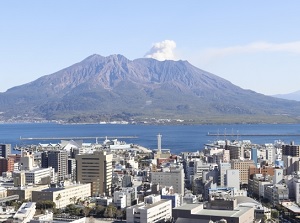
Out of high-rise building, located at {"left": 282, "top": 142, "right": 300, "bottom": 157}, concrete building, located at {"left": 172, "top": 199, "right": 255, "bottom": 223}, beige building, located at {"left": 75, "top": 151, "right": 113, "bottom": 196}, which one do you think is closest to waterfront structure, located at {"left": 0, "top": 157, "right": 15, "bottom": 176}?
beige building, located at {"left": 75, "top": 151, "right": 113, "bottom": 196}

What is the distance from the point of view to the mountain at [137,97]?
73.4 m

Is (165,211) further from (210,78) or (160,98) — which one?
(210,78)

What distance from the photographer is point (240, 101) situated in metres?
85.3

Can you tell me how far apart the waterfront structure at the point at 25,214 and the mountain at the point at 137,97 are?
5141cm

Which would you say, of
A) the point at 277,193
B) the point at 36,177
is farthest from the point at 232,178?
the point at 36,177

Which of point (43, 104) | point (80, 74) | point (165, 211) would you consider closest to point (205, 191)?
point (165, 211)

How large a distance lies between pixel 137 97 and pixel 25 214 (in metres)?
69.9

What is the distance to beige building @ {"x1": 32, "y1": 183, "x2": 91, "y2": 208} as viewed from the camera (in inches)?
622

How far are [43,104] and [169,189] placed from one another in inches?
2847

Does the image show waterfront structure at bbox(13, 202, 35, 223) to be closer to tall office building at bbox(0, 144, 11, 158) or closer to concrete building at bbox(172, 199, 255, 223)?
concrete building at bbox(172, 199, 255, 223)

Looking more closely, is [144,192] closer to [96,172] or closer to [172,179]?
[172,179]

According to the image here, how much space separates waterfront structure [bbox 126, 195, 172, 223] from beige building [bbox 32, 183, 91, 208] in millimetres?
2904

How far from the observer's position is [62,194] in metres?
16.1

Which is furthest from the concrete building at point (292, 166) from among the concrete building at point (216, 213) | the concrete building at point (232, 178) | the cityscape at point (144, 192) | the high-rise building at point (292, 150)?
the concrete building at point (216, 213)
